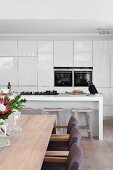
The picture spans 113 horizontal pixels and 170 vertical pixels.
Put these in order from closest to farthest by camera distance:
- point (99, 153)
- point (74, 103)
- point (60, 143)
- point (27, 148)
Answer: point (27, 148)
point (60, 143)
point (99, 153)
point (74, 103)

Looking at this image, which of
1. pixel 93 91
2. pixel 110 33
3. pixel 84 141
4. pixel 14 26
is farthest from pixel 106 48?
pixel 84 141

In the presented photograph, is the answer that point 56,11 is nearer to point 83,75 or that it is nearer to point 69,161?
point 83,75

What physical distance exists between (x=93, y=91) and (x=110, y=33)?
2253mm

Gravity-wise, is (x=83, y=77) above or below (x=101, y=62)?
below

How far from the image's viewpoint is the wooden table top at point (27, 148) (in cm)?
214

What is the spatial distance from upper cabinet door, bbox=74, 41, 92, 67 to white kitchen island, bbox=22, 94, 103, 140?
7.75 feet

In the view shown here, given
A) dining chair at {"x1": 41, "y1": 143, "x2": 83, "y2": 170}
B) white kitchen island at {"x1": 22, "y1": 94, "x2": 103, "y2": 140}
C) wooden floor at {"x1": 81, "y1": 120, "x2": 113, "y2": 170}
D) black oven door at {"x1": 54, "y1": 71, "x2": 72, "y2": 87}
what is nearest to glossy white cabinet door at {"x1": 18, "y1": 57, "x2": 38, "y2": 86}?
black oven door at {"x1": 54, "y1": 71, "x2": 72, "y2": 87}

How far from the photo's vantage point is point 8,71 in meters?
8.53

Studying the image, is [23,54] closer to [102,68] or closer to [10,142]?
[102,68]

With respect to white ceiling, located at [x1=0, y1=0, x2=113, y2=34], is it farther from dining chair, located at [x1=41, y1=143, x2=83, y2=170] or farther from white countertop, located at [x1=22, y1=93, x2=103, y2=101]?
dining chair, located at [x1=41, y1=143, x2=83, y2=170]

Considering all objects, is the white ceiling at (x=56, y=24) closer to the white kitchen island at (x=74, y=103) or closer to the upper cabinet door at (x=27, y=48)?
the upper cabinet door at (x=27, y=48)

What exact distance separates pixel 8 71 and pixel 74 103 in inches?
114

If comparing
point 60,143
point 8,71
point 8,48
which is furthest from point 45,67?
point 60,143

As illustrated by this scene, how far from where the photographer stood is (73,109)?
6094 mm
